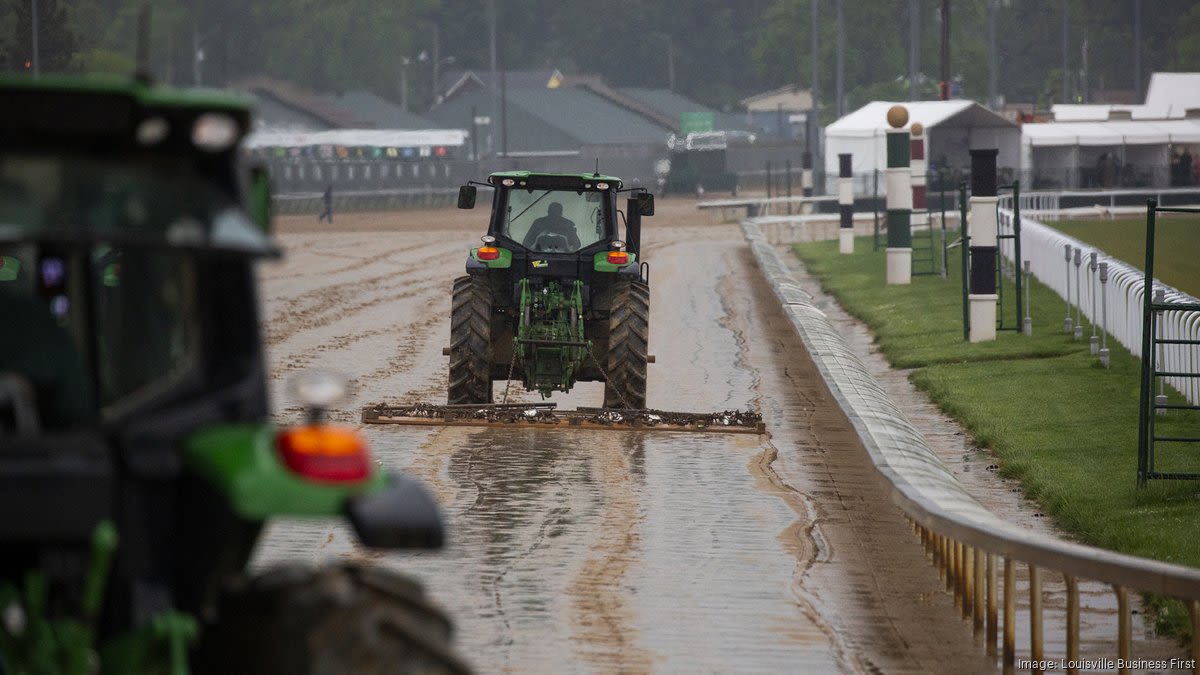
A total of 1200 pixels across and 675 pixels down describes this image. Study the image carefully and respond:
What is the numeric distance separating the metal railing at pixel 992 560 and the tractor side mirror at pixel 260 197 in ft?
13.0

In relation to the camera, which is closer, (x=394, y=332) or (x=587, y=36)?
(x=394, y=332)

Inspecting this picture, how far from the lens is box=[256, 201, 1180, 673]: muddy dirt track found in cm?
899

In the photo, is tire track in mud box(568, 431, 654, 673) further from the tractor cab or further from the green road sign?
the green road sign

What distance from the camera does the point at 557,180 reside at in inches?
723

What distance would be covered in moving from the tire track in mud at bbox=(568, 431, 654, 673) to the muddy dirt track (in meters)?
0.02

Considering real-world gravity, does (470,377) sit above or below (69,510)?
below

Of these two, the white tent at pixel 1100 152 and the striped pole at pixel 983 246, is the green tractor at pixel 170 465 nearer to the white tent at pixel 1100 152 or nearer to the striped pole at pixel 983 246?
the striped pole at pixel 983 246

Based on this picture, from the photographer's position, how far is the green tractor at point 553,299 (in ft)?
58.8

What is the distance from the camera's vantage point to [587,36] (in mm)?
143875

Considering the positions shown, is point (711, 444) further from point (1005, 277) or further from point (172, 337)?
point (1005, 277)

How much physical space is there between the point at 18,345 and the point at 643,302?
13.6 meters

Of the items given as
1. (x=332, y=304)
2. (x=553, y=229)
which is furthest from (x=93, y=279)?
(x=332, y=304)

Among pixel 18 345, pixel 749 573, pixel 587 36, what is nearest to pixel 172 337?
pixel 18 345

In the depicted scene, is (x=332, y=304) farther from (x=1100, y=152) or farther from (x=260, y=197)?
(x=1100, y=152)
